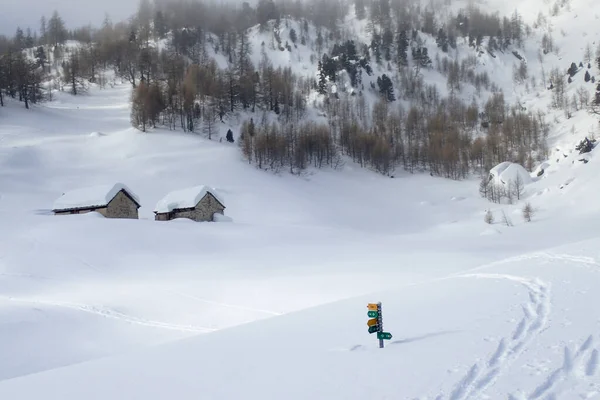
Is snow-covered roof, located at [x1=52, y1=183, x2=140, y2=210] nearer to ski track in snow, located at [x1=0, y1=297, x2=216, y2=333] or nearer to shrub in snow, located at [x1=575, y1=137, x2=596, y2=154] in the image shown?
ski track in snow, located at [x1=0, y1=297, x2=216, y2=333]

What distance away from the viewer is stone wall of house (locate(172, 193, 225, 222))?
1558 inches

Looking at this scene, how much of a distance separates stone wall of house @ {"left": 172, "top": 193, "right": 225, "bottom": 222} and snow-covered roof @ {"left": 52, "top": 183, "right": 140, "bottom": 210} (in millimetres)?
5115

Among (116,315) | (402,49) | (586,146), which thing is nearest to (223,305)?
(116,315)

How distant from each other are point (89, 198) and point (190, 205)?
7.95 meters

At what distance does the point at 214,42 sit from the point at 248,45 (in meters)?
8.42

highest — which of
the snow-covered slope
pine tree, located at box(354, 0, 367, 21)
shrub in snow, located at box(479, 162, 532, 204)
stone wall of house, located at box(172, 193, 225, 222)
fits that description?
pine tree, located at box(354, 0, 367, 21)

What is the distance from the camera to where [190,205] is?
128ft

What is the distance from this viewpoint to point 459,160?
252ft

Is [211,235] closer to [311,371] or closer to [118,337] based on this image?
[118,337]

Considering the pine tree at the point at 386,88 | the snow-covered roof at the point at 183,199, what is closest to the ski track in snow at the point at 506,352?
the snow-covered roof at the point at 183,199

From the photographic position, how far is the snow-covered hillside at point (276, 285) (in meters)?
5.94

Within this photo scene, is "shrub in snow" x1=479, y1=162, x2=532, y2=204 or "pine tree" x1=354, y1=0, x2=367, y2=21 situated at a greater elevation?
"pine tree" x1=354, y1=0, x2=367, y2=21

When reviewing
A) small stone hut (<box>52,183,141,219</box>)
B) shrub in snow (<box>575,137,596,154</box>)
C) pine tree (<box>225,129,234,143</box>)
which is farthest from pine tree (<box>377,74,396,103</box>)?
small stone hut (<box>52,183,141,219</box>)

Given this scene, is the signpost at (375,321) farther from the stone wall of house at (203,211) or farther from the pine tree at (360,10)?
the pine tree at (360,10)
